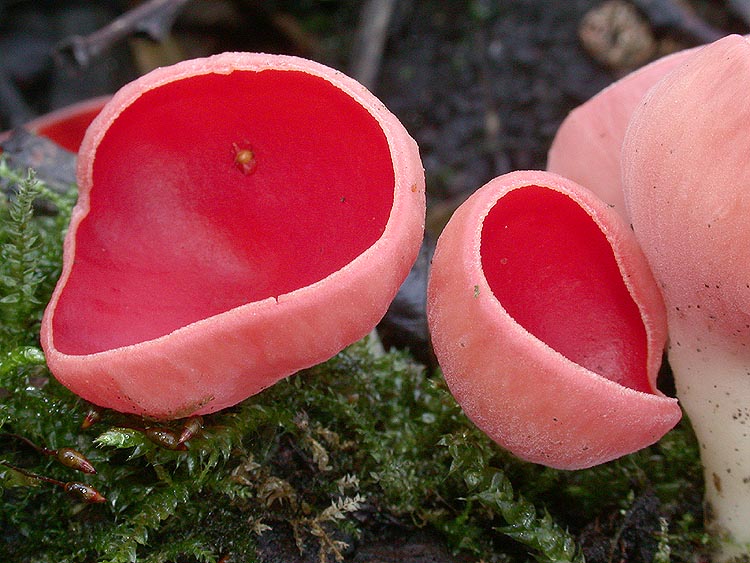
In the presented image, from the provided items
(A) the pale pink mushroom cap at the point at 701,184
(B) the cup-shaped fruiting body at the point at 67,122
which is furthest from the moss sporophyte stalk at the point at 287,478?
(B) the cup-shaped fruiting body at the point at 67,122

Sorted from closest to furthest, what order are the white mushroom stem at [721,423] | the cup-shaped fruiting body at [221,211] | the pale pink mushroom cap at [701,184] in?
the pale pink mushroom cap at [701,184]
the cup-shaped fruiting body at [221,211]
the white mushroom stem at [721,423]

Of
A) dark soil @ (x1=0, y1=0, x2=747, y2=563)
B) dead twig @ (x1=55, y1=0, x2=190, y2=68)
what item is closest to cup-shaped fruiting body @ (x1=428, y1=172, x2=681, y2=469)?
dark soil @ (x1=0, y1=0, x2=747, y2=563)

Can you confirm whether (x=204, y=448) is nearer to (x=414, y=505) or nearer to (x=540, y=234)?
(x=414, y=505)

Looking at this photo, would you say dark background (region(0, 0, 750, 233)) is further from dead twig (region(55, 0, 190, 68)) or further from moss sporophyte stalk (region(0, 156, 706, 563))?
moss sporophyte stalk (region(0, 156, 706, 563))

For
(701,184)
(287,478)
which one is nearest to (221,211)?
(287,478)

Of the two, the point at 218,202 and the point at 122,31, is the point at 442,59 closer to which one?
the point at 122,31

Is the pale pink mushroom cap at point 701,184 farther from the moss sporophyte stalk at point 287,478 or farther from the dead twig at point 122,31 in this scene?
the dead twig at point 122,31

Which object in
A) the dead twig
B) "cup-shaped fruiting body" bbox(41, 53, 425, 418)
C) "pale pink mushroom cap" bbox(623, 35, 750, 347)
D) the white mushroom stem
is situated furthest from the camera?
the dead twig
